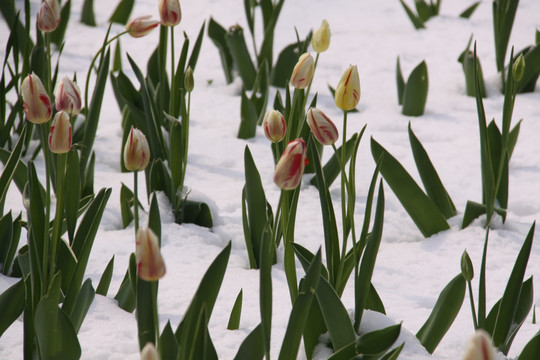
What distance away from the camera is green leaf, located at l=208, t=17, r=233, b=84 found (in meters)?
2.22

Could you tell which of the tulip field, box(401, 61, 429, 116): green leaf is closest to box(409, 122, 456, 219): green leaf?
the tulip field

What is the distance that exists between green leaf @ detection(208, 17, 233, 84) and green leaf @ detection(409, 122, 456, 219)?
3.34 feet

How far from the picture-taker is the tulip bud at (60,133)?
0.76m

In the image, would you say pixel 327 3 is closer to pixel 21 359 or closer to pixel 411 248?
pixel 411 248

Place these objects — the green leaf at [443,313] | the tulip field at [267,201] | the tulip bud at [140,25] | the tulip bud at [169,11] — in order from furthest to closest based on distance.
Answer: the tulip bud at [169,11] < the tulip bud at [140,25] < the green leaf at [443,313] < the tulip field at [267,201]

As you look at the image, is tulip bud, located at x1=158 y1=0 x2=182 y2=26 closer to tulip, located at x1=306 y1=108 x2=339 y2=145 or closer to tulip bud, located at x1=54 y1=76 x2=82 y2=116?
tulip bud, located at x1=54 y1=76 x2=82 y2=116

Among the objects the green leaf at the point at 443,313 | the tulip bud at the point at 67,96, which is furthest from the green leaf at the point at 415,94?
the tulip bud at the point at 67,96

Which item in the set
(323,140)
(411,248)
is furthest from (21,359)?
(411,248)

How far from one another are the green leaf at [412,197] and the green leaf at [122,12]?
166 cm

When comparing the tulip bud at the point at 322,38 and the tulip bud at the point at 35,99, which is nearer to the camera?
the tulip bud at the point at 35,99

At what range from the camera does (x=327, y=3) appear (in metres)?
3.10

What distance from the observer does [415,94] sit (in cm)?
200

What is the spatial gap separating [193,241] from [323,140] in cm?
58

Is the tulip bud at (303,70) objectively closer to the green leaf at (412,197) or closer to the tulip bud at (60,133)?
the green leaf at (412,197)
